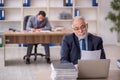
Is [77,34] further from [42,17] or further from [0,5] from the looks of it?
[0,5]

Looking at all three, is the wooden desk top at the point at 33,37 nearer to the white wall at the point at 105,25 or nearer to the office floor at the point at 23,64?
the office floor at the point at 23,64

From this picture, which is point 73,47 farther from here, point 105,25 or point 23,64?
point 105,25

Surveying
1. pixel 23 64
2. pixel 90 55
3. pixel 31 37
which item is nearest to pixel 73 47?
pixel 90 55

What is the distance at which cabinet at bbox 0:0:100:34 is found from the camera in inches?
327

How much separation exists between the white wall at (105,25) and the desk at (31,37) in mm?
2867

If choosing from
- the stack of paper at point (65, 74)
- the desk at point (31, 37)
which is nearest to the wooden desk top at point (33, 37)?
the desk at point (31, 37)

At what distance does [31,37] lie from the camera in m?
6.08

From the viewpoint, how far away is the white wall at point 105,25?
860 centimetres

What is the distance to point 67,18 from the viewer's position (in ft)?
27.3

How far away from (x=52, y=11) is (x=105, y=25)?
1678mm

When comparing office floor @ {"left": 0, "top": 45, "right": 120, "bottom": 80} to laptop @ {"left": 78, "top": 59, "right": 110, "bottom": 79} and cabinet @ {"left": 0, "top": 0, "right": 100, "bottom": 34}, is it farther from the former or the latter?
laptop @ {"left": 78, "top": 59, "right": 110, "bottom": 79}

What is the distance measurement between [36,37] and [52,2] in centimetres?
262

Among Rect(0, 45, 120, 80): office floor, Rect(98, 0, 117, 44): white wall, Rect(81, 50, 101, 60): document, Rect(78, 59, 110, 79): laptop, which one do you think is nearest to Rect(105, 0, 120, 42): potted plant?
Rect(98, 0, 117, 44): white wall

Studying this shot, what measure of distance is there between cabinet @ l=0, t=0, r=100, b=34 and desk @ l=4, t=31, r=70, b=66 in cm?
223
